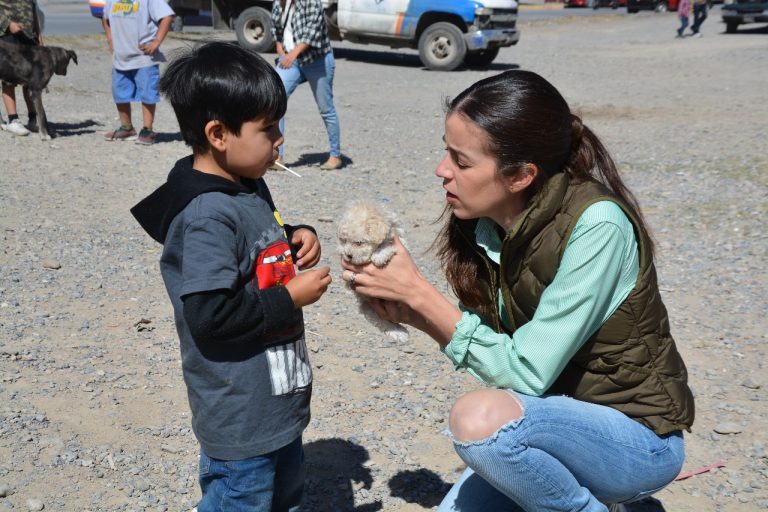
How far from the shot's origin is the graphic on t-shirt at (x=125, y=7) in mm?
8828

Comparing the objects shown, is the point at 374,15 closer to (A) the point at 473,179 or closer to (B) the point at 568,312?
(A) the point at 473,179

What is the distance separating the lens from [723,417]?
3.67 m

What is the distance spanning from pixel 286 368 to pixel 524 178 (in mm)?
898

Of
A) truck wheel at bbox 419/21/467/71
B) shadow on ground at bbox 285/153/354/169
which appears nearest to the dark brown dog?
shadow on ground at bbox 285/153/354/169

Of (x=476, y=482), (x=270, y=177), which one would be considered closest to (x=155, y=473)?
(x=476, y=482)

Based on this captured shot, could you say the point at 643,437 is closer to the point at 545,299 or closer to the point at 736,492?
the point at 545,299

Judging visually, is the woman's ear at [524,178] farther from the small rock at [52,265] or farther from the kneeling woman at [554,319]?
the small rock at [52,265]

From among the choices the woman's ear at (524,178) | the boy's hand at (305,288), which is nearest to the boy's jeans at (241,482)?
the boy's hand at (305,288)

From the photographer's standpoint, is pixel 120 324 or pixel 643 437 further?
pixel 120 324

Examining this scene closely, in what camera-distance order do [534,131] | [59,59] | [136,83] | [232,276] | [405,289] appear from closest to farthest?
[232,276] → [534,131] → [405,289] → [136,83] → [59,59]

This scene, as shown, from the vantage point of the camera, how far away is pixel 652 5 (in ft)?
115

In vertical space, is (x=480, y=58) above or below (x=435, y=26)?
below

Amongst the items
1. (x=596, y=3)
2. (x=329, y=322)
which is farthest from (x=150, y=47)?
(x=596, y=3)

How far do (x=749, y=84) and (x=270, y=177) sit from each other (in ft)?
31.1
